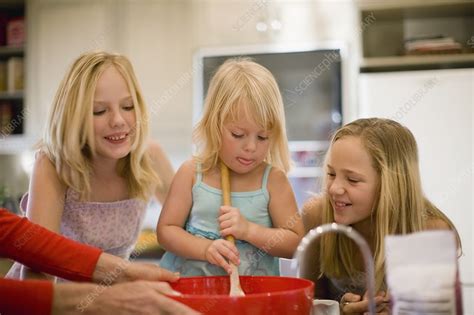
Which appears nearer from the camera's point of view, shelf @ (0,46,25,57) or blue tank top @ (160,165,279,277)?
blue tank top @ (160,165,279,277)

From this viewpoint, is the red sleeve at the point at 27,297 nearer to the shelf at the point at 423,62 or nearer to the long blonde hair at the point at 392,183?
the long blonde hair at the point at 392,183

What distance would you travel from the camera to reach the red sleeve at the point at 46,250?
90 centimetres

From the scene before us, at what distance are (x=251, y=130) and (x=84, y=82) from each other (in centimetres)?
35

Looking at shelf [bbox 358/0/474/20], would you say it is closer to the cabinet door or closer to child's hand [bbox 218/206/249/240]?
the cabinet door

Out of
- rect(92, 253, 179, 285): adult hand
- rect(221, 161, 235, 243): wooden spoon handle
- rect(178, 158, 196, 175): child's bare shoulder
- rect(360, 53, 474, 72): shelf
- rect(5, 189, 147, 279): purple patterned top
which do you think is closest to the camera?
rect(92, 253, 179, 285): adult hand

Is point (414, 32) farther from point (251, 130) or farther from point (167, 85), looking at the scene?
point (251, 130)

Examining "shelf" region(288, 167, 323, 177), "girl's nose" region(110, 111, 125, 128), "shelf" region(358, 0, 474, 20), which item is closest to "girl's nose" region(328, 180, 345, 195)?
"girl's nose" region(110, 111, 125, 128)

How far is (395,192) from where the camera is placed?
911mm

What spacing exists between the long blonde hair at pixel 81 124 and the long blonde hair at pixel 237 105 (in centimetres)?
18

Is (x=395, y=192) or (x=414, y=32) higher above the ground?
(x=414, y=32)

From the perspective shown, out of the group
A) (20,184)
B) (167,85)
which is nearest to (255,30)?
(167,85)

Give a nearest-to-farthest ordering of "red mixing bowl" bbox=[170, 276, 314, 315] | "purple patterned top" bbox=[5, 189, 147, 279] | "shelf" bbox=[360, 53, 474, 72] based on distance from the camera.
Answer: "red mixing bowl" bbox=[170, 276, 314, 315]
"purple patterned top" bbox=[5, 189, 147, 279]
"shelf" bbox=[360, 53, 474, 72]

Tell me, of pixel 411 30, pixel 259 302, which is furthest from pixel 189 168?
pixel 411 30

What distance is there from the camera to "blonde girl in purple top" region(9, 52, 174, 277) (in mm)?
1147
